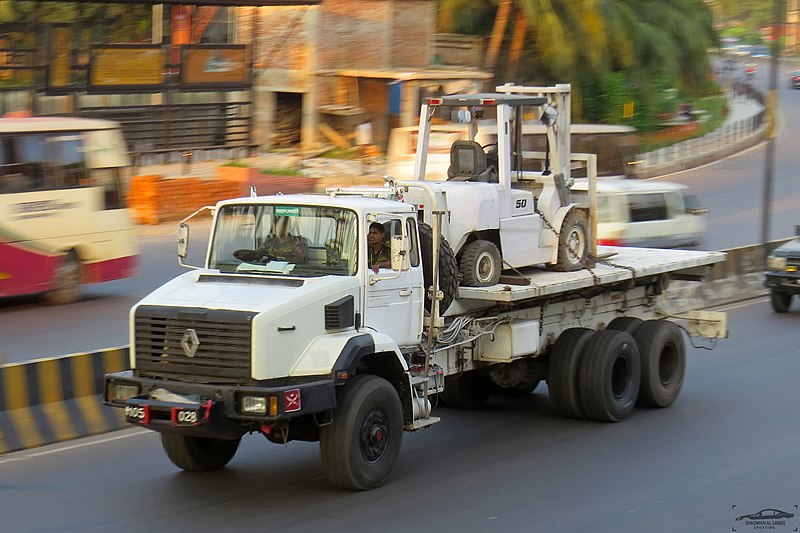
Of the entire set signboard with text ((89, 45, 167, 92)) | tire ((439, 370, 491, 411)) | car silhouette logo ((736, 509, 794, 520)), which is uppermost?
signboard with text ((89, 45, 167, 92))

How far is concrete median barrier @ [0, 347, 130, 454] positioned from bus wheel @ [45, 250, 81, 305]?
7.49 m

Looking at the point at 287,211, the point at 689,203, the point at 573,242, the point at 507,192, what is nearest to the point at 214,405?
the point at 287,211

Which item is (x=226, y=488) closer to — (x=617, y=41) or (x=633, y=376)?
(x=633, y=376)

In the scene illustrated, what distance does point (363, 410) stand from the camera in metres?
9.53

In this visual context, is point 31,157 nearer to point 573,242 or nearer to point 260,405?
point 573,242

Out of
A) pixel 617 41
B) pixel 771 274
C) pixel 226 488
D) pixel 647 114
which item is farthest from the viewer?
pixel 647 114

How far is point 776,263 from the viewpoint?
780 inches

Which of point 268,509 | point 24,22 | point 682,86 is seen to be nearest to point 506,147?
point 268,509

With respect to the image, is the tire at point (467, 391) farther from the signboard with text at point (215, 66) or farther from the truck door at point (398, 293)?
the signboard with text at point (215, 66)

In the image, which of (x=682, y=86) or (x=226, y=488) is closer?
(x=226, y=488)

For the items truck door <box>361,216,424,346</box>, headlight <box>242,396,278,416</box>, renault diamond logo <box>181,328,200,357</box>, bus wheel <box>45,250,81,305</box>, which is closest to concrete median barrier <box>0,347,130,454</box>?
renault diamond logo <box>181,328,200,357</box>

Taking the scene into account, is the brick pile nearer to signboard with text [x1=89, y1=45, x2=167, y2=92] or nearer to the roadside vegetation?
signboard with text [x1=89, y1=45, x2=167, y2=92]

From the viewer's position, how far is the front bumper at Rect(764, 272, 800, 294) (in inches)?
771

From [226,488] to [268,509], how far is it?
0.75 metres
